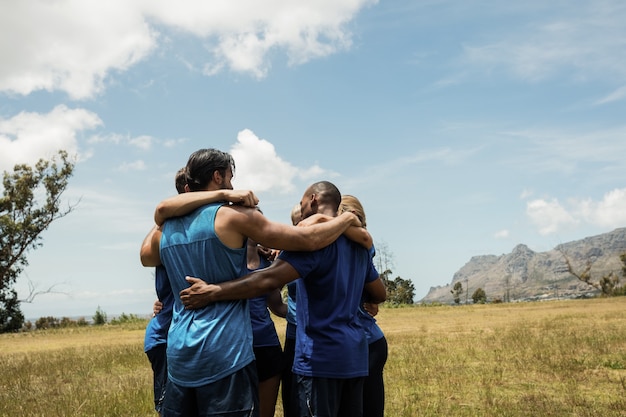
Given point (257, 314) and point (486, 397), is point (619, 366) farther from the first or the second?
point (257, 314)

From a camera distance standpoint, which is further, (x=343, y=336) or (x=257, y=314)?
(x=257, y=314)

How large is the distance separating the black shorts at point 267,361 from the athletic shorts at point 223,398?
1029 mm

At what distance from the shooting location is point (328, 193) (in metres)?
4.12

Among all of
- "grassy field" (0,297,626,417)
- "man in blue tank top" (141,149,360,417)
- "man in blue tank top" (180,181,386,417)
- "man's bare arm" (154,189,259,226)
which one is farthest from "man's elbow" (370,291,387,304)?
"grassy field" (0,297,626,417)

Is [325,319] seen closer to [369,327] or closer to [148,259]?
[369,327]

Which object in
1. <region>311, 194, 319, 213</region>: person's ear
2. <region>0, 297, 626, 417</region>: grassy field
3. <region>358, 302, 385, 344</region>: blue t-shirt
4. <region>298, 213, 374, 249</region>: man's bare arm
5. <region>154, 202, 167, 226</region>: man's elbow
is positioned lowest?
<region>0, 297, 626, 417</region>: grassy field

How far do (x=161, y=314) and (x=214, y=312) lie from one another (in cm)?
121

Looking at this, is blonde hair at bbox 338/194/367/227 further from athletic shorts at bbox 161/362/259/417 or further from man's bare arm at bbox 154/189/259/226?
athletic shorts at bbox 161/362/259/417

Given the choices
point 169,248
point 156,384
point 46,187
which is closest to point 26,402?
point 156,384

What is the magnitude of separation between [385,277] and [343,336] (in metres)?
61.8

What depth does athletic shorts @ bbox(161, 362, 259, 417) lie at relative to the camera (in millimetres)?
3312

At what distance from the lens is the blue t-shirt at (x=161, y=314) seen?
4318 mm

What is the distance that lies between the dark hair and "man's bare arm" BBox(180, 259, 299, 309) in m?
0.61

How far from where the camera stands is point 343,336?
3664 mm
